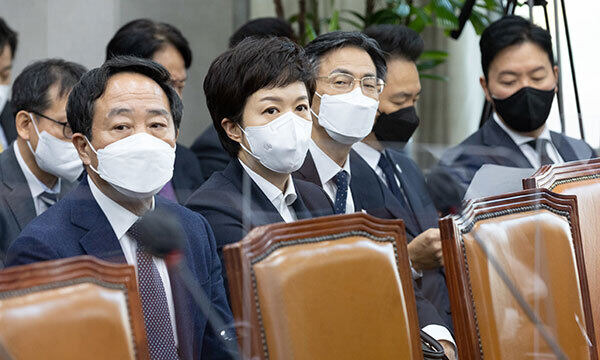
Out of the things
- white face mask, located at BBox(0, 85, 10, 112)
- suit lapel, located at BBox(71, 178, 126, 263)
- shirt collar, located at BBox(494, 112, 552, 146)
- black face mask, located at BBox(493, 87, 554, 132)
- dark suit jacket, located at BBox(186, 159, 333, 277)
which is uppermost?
white face mask, located at BBox(0, 85, 10, 112)

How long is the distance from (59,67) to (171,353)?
112 cm

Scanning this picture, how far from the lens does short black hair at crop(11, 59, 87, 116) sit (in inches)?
100.0

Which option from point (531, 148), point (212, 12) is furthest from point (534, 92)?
point (212, 12)

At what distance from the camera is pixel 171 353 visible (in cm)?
175

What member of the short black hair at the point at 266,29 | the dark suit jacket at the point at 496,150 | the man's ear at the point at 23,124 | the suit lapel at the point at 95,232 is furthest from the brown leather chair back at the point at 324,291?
the short black hair at the point at 266,29

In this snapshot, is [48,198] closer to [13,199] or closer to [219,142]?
[13,199]

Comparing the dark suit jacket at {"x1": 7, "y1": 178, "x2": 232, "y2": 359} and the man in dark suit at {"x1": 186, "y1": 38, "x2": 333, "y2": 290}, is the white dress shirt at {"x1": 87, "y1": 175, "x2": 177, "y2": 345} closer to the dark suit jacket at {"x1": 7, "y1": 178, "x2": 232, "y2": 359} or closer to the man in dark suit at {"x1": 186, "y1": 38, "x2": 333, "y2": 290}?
the dark suit jacket at {"x1": 7, "y1": 178, "x2": 232, "y2": 359}

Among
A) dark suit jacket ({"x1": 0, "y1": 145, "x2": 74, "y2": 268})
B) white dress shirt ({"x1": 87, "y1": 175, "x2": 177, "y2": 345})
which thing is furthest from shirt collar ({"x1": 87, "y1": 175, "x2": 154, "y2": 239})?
dark suit jacket ({"x1": 0, "y1": 145, "x2": 74, "y2": 268})

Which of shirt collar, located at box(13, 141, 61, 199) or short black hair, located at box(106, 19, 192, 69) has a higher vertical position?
short black hair, located at box(106, 19, 192, 69)

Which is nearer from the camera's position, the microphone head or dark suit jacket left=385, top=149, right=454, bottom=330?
the microphone head

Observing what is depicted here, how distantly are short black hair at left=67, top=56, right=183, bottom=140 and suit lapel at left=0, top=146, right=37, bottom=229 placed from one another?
527mm

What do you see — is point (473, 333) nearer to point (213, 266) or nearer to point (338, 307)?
point (338, 307)

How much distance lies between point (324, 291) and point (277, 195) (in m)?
0.56

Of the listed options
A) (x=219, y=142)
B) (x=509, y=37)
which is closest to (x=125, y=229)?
(x=219, y=142)
